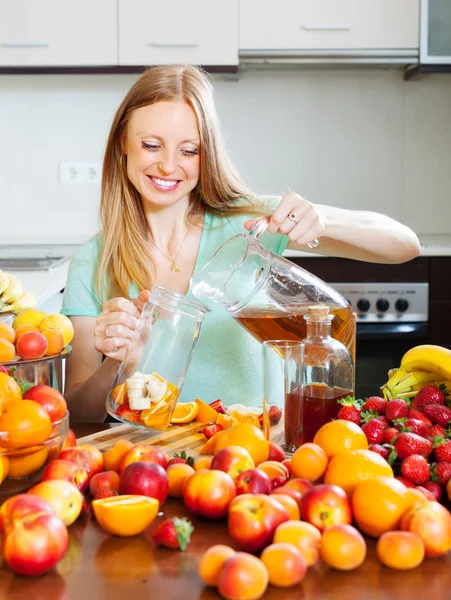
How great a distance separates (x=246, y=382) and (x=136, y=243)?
388 millimetres

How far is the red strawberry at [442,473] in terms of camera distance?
2.78 ft

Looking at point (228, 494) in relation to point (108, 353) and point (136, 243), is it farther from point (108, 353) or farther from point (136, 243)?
point (136, 243)

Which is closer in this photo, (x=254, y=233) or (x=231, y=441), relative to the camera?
(x=231, y=441)

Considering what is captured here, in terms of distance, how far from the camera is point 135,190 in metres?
1.74

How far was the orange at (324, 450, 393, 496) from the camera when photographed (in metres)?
0.80

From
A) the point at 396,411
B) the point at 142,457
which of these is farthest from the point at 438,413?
the point at 142,457

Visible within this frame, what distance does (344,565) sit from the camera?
0.68 meters

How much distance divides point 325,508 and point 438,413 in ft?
0.94

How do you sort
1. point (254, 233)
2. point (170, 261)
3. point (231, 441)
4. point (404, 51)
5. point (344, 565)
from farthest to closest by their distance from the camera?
point (404, 51) < point (170, 261) < point (254, 233) < point (231, 441) < point (344, 565)

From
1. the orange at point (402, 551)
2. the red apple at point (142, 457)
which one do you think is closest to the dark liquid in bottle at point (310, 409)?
the red apple at point (142, 457)

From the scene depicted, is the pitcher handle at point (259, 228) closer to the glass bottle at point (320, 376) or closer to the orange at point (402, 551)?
the glass bottle at point (320, 376)

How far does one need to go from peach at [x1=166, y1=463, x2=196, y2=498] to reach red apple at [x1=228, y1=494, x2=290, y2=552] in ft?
0.44

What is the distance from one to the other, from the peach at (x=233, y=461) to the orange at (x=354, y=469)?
0.09m

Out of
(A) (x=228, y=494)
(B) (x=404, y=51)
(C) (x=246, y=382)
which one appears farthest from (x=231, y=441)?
(B) (x=404, y=51)
